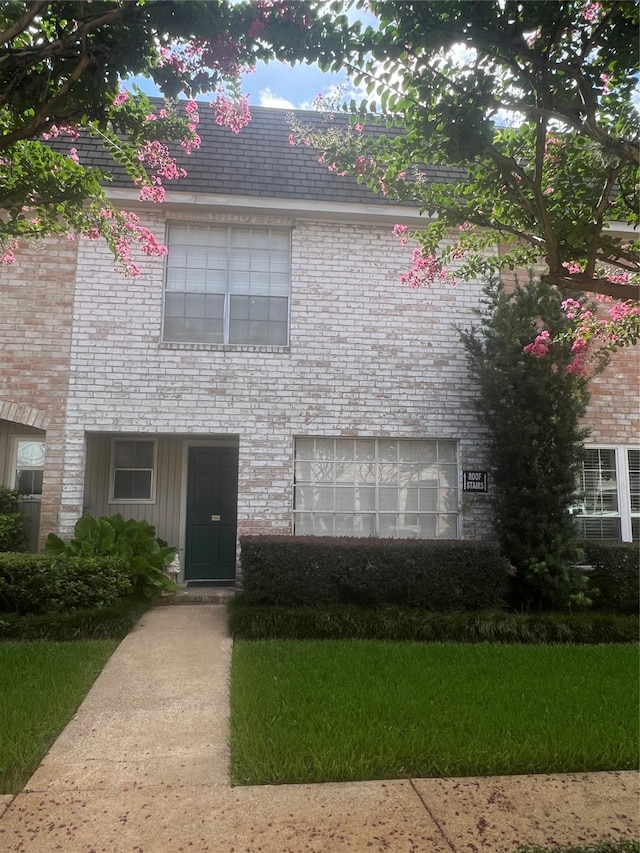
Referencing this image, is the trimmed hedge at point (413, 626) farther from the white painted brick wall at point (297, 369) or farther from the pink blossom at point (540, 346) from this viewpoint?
the pink blossom at point (540, 346)

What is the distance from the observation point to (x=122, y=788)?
341cm

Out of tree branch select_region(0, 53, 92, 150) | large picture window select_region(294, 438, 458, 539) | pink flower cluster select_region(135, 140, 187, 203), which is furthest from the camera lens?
large picture window select_region(294, 438, 458, 539)

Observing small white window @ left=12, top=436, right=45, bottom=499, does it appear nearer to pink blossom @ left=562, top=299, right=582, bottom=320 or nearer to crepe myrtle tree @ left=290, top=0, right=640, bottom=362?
crepe myrtle tree @ left=290, top=0, right=640, bottom=362

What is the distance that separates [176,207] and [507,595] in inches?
276

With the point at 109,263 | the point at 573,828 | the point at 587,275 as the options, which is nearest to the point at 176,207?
the point at 109,263

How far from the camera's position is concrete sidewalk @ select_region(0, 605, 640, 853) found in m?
2.89

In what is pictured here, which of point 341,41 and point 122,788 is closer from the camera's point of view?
point 122,788

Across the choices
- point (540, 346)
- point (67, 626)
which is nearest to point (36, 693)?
point (67, 626)

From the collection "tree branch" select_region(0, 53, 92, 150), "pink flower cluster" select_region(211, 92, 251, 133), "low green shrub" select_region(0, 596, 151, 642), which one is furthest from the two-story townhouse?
"tree branch" select_region(0, 53, 92, 150)

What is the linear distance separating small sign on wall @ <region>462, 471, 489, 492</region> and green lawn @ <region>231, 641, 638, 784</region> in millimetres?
2830

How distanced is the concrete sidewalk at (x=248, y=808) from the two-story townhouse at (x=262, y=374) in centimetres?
463

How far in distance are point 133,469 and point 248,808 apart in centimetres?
679

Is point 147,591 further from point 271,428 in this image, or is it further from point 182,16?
point 182,16

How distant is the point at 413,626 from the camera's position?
21.9ft
